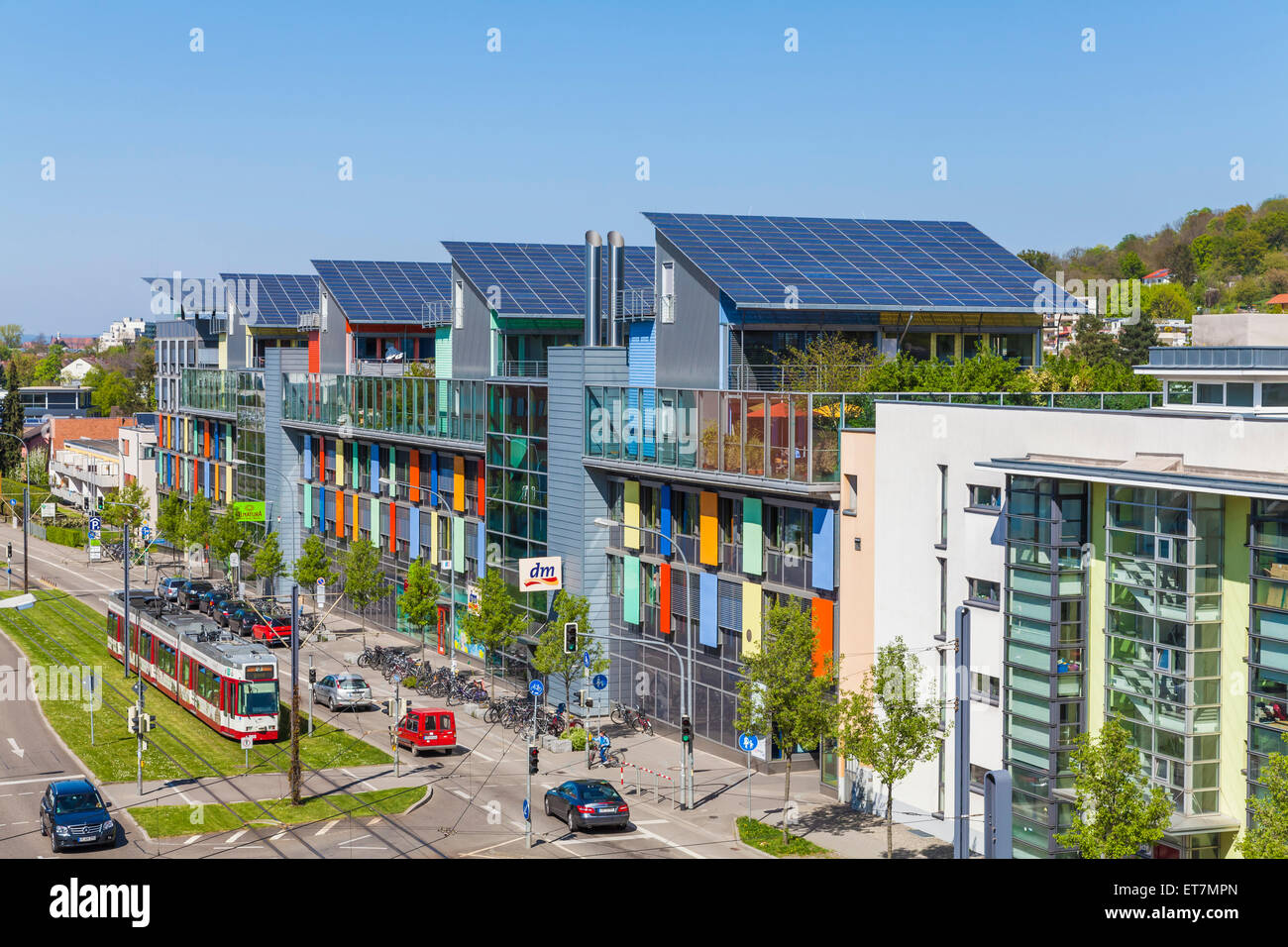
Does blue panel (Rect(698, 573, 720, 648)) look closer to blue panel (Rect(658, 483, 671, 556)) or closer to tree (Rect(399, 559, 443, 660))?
blue panel (Rect(658, 483, 671, 556))

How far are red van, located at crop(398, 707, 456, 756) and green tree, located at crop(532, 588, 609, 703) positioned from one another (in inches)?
151

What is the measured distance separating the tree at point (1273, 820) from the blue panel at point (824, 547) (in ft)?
64.0

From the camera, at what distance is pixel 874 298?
5253 cm

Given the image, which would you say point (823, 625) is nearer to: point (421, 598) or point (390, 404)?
point (421, 598)

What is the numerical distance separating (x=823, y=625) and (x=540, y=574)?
49.1 ft

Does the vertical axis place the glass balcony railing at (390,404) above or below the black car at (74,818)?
above

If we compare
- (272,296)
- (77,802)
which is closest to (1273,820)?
(77,802)

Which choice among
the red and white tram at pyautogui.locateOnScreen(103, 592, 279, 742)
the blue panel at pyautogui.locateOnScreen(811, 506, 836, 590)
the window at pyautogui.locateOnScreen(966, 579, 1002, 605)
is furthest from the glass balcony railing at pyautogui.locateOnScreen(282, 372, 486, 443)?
the window at pyautogui.locateOnScreen(966, 579, 1002, 605)

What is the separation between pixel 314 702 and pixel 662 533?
17.9 metres

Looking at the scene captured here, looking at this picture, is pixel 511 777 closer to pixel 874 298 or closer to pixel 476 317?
pixel 874 298

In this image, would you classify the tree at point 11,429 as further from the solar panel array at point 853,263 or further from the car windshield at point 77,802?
the car windshield at point 77,802

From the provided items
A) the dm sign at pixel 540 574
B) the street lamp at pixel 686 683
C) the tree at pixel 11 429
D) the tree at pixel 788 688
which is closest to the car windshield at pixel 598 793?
the street lamp at pixel 686 683

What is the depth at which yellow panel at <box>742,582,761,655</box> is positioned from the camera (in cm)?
4775

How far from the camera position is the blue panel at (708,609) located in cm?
5003
